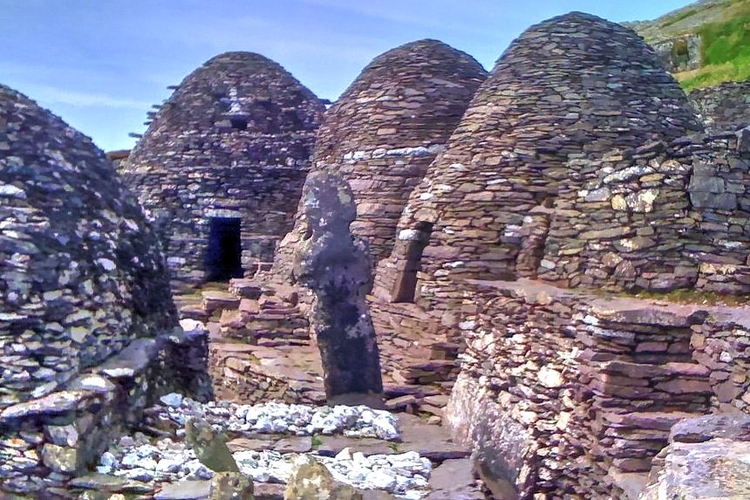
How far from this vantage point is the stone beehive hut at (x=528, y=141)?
34.1 ft

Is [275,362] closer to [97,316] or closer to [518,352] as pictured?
[518,352]

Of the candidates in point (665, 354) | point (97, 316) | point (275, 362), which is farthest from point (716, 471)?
point (275, 362)

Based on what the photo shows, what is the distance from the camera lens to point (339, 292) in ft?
27.8

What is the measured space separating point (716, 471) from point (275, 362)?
28.6 ft

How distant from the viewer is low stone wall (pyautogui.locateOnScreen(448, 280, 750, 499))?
572 cm

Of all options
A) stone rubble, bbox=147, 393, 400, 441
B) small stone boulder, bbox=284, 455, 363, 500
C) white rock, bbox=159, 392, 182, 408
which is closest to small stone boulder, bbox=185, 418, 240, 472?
small stone boulder, bbox=284, 455, 363, 500

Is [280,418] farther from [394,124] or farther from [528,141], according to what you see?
[394,124]

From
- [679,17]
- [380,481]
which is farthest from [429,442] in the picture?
[679,17]

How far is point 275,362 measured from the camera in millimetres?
11336

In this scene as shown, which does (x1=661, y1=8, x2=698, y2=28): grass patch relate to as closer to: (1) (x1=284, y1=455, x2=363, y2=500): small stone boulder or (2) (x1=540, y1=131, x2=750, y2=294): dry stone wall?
(2) (x1=540, y1=131, x2=750, y2=294): dry stone wall

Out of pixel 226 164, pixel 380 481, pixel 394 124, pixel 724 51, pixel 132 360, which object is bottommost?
pixel 380 481

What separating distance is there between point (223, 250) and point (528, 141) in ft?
35.8

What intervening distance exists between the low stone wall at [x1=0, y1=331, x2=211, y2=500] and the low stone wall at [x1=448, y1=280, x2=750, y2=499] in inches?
112

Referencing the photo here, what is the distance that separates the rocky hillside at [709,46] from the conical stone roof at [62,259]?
67.2ft
